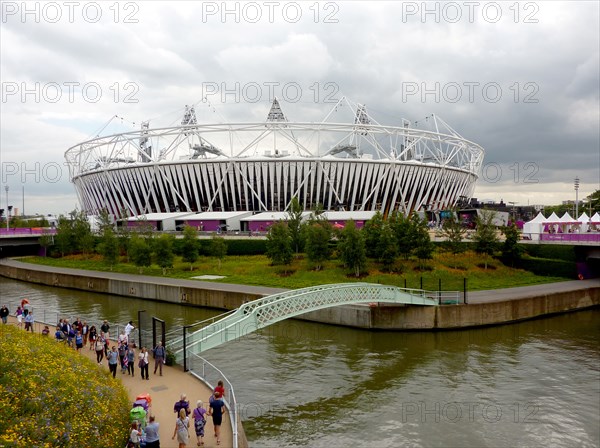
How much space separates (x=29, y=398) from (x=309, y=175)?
5825cm

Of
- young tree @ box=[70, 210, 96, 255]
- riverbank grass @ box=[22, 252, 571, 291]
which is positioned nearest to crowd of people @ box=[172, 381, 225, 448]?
riverbank grass @ box=[22, 252, 571, 291]

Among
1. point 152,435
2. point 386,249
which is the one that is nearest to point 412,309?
point 386,249

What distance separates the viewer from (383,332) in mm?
22875

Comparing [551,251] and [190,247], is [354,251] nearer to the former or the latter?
[190,247]

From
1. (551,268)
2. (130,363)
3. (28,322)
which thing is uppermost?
(551,268)

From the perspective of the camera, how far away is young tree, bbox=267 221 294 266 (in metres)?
34.4

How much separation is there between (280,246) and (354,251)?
19.5 ft

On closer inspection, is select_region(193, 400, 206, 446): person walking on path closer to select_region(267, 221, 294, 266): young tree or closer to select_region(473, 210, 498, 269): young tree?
select_region(267, 221, 294, 266): young tree

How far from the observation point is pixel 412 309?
23.2 metres

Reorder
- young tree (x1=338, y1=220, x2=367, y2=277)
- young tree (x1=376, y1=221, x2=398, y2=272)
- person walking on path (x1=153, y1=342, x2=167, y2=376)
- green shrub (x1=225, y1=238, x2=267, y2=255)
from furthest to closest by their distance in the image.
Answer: green shrub (x1=225, y1=238, x2=267, y2=255), young tree (x1=376, y1=221, x2=398, y2=272), young tree (x1=338, y1=220, x2=367, y2=277), person walking on path (x1=153, y1=342, x2=167, y2=376)

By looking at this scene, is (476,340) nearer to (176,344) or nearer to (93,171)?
(176,344)

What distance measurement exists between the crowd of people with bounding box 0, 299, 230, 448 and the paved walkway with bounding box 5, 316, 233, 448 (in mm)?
146

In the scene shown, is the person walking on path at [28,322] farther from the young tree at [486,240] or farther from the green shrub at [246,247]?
the young tree at [486,240]

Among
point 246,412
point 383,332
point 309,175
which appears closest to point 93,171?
point 309,175
